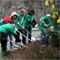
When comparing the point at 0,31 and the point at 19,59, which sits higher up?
the point at 0,31

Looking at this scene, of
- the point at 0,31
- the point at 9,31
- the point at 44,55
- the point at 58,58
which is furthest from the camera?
the point at 9,31

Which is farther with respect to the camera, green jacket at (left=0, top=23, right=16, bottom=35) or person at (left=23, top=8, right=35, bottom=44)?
person at (left=23, top=8, right=35, bottom=44)

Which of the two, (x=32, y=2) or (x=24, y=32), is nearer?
(x=32, y=2)

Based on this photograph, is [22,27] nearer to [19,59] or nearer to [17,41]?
[17,41]

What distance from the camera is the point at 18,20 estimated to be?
17.7 ft

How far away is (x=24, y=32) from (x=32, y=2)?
143 centimetres

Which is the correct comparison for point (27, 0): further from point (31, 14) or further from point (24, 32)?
point (24, 32)

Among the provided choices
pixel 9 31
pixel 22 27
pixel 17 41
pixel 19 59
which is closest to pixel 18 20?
pixel 22 27

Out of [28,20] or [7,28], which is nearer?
[7,28]

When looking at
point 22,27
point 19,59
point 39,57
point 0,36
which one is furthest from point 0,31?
point 22,27

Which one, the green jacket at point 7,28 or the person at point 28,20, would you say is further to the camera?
the person at point 28,20

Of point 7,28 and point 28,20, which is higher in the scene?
point 28,20

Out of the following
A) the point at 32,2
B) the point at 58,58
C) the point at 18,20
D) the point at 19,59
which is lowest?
the point at 19,59

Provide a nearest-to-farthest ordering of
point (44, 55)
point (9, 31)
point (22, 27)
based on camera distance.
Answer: point (44, 55) < point (9, 31) < point (22, 27)
